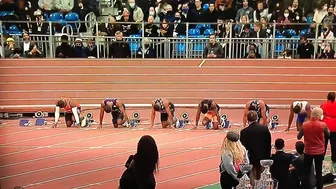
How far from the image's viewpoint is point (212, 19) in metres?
11.8

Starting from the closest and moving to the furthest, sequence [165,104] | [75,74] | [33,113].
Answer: [165,104] < [33,113] < [75,74]

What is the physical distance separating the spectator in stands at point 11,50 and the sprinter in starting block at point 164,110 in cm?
388

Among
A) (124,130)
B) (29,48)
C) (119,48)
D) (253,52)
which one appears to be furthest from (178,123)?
(29,48)

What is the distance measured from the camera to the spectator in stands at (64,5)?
12.2m

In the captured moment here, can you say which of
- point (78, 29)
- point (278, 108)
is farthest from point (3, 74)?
point (278, 108)

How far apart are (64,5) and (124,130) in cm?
460

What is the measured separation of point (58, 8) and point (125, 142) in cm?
538

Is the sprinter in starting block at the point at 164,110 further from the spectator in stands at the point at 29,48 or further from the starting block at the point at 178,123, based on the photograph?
the spectator in stands at the point at 29,48

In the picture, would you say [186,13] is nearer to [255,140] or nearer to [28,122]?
[28,122]

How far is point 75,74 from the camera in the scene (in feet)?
35.9

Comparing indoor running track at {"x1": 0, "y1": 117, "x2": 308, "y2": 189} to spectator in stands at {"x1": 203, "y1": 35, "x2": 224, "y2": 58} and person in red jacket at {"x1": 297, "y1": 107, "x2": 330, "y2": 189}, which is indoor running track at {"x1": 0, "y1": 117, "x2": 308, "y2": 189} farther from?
spectator in stands at {"x1": 203, "y1": 35, "x2": 224, "y2": 58}

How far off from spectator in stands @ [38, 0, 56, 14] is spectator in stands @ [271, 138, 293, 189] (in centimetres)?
851

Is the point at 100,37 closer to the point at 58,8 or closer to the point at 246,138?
the point at 58,8

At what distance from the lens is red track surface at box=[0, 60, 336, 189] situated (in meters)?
6.68
